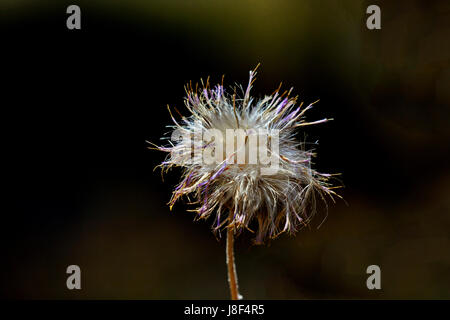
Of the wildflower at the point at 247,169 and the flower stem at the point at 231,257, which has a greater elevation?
the wildflower at the point at 247,169

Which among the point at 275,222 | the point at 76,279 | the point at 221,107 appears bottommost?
the point at 76,279

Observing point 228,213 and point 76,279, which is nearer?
point 228,213

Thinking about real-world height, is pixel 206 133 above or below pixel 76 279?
above

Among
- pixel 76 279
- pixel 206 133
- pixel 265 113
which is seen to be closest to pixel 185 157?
pixel 206 133

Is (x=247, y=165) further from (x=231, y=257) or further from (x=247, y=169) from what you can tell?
(x=231, y=257)

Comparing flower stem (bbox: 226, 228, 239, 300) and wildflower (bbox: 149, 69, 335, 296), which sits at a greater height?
wildflower (bbox: 149, 69, 335, 296)

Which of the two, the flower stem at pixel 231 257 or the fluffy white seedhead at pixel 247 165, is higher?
the fluffy white seedhead at pixel 247 165

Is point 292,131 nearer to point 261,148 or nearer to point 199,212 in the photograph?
point 261,148
